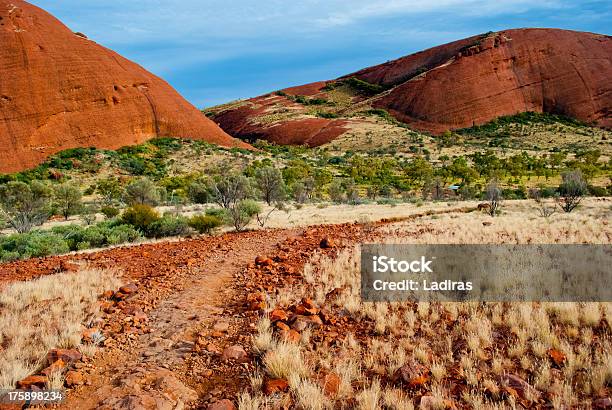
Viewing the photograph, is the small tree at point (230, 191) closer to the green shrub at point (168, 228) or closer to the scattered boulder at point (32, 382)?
the green shrub at point (168, 228)

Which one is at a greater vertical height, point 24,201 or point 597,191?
point 24,201

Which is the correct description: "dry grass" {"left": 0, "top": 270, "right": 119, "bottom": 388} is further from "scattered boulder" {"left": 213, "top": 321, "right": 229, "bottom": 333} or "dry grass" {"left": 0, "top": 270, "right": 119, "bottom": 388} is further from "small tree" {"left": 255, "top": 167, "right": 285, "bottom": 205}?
"small tree" {"left": 255, "top": 167, "right": 285, "bottom": 205}

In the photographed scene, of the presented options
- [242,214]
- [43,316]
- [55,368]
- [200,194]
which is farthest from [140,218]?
[200,194]

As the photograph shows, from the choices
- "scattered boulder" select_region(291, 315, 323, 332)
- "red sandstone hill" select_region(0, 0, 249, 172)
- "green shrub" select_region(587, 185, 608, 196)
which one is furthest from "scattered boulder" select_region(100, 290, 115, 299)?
"red sandstone hill" select_region(0, 0, 249, 172)

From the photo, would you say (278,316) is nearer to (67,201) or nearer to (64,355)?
(64,355)

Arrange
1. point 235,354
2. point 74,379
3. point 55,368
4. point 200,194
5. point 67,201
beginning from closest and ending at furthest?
point 74,379
point 55,368
point 235,354
point 67,201
point 200,194

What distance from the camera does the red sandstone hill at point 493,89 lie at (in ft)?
237

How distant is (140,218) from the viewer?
13.6 meters

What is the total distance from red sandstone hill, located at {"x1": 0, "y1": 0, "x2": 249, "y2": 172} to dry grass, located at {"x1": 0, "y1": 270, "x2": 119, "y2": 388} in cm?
4207

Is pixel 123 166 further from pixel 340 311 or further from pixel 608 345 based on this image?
pixel 608 345

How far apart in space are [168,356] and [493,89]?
81259 millimetres

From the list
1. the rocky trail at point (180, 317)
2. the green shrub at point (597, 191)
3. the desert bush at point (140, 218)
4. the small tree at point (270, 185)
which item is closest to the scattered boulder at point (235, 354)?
the rocky trail at point (180, 317)

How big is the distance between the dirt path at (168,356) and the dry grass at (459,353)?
0.82 metres

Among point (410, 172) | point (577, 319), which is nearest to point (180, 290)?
point (577, 319)
